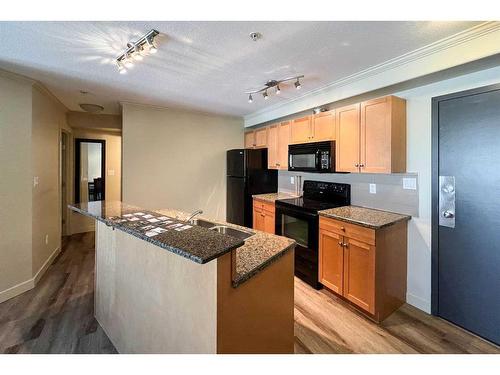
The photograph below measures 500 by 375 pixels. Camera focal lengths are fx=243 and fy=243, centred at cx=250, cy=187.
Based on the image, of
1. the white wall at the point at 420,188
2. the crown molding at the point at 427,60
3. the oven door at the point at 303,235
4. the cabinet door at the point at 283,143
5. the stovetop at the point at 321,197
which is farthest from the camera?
the cabinet door at the point at 283,143

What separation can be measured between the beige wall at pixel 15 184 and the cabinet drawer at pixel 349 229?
10.7 feet

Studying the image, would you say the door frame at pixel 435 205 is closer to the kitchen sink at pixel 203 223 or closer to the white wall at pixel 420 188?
the white wall at pixel 420 188

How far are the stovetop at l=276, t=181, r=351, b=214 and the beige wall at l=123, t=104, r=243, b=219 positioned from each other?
61.4 inches

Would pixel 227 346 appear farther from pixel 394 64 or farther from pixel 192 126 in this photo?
pixel 192 126

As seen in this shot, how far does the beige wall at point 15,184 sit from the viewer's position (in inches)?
98.0

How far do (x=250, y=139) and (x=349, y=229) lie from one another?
2.61 meters

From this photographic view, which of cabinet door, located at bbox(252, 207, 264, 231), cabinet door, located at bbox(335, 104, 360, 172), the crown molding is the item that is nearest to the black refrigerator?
cabinet door, located at bbox(252, 207, 264, 231)

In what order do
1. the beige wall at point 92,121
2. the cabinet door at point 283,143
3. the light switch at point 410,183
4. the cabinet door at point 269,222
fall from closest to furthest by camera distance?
the light switch at point 410,183 → the cabinet door at point 269,222 → the cabinet door at point 283,143 → the beige wall at point 92,121

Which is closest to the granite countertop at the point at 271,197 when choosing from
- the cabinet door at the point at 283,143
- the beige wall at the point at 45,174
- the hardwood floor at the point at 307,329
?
the cabinet door at the point at 283,143

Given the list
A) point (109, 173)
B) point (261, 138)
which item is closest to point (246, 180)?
point (261, 138)

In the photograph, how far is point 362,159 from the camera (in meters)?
2.57

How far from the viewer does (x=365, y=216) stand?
246cm

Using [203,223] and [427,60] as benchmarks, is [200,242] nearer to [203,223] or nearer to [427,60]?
[203,223]

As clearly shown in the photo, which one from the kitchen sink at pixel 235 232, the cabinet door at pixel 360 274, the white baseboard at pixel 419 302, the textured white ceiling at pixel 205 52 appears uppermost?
the textured white ceiling at pixel 205 52
